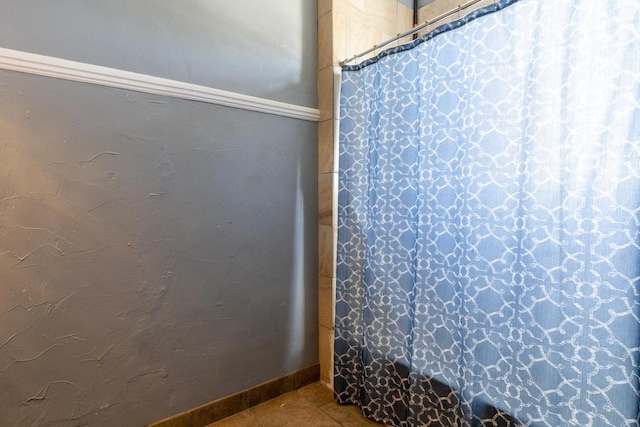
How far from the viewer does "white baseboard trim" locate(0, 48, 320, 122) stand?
43.1 inches

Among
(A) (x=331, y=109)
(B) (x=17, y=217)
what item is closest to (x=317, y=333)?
(A) (x=331, y=109)

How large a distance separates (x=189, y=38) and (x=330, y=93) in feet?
2.33

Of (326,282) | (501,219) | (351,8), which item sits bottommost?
(326,282)

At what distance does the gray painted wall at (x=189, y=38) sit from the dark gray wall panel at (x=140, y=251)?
0.13m

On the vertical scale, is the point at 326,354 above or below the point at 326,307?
below

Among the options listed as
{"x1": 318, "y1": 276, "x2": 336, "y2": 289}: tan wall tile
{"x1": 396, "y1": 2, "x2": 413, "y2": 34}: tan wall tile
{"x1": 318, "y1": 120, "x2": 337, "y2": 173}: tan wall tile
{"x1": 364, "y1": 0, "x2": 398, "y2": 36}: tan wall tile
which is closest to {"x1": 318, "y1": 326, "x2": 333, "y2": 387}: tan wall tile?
{"x1": 318, "y1": 276, "x2": 336, "y2": 289}: tan wall tile

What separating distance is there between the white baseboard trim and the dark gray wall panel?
0.03 m

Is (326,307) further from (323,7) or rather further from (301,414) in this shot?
(323,7)

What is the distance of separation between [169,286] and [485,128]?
1.39 m

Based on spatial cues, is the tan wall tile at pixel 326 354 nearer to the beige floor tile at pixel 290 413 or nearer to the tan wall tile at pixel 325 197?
the beige floor tile at pixel 290 413

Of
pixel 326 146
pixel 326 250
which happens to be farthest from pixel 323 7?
pixel 326 250

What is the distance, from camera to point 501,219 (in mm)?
1139

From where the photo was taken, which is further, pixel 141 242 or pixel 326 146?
pixel 326 146

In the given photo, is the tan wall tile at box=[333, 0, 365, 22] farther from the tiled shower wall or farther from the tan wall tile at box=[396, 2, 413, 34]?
the tan wall tile at box=[396, 2, 413, 34]
